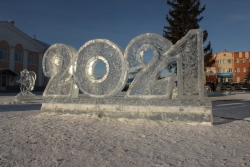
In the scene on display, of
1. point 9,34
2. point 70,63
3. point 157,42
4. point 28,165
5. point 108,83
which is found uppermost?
point 9,34

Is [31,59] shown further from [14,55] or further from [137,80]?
[137,80]

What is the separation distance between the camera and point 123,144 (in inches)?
159

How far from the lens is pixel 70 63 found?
291 inches

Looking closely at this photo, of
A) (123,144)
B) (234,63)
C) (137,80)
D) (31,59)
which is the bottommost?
(123,144)

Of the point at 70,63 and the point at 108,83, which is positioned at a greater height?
the point at 70,63

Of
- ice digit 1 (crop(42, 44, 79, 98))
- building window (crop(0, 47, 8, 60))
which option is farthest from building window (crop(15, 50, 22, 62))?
ice digit 1 (crop(42, 44, 79, 98))

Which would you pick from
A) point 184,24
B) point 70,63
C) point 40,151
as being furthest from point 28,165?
point 184,24

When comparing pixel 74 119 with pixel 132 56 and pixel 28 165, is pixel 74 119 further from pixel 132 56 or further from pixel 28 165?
pixel 28 165

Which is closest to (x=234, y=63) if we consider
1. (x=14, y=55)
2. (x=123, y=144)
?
(x=14, y=55)

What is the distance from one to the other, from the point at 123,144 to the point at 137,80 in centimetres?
267

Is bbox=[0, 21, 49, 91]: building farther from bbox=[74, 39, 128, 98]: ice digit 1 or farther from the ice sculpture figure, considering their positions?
bbox=[74, 39, 128, 98]: ice digit 1

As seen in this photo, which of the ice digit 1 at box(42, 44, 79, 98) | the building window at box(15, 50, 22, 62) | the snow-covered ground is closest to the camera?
the snow-covered ground

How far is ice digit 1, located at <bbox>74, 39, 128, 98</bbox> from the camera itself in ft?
21.6

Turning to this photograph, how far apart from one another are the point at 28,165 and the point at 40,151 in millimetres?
613
